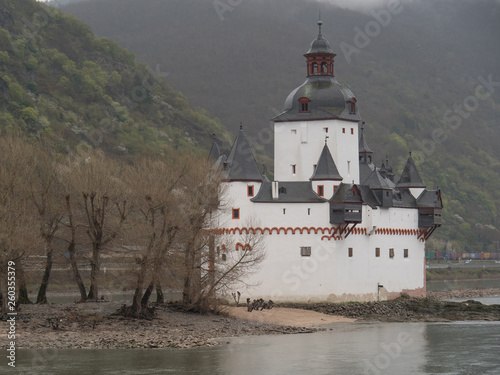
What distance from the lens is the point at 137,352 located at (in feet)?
183

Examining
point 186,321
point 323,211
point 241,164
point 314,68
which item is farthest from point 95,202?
point 314,68

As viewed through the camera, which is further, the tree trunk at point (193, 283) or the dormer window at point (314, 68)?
the dormer window at point (314, 68)

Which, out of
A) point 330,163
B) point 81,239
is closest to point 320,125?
point 330,163

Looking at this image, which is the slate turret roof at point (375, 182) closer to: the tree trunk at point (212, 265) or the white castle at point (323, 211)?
the white castle at point (323, 211)

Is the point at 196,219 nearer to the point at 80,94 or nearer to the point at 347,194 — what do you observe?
the point at 347,194

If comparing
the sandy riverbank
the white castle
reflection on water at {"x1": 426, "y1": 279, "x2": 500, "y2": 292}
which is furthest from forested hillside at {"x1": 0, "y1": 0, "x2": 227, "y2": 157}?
the sandy riverbank

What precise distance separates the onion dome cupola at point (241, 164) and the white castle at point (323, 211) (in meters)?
0.08

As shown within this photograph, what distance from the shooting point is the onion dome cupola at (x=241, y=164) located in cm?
8081

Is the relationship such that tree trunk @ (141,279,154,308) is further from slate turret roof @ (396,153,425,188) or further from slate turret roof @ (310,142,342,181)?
slate turret roof @ (396,153,425,188)

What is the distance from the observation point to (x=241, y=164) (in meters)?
81.2

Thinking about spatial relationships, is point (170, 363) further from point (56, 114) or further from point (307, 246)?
point (56, 114)

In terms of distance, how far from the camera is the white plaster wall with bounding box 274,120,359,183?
8631 cm

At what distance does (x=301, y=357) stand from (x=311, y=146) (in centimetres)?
3332

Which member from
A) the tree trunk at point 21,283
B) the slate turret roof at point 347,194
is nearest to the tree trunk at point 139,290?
the tree trunk at point 21,283
